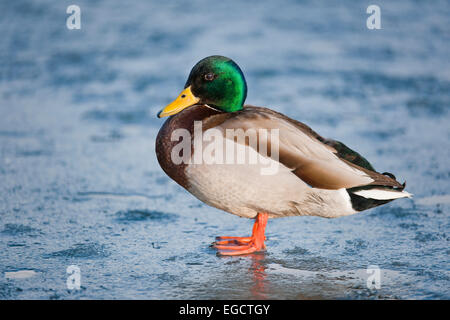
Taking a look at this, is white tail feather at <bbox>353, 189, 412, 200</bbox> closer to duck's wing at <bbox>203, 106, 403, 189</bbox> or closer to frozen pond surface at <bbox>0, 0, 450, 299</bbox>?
duck's wing at <bbox>203, 106, 403, 189</bbox>

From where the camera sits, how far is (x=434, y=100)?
665 centimetres

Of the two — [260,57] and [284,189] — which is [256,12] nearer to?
[260,57]

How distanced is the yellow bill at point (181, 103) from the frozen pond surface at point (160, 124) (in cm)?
76

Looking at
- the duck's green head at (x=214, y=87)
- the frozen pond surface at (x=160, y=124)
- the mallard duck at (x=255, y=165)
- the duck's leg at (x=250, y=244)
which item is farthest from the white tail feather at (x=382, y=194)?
the duck's green head at (x=214, y=87)

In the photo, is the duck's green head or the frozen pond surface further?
the duck's green head

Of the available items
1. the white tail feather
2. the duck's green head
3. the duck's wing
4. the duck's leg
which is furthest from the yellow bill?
the white tail feather

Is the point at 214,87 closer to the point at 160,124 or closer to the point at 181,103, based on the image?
the point at 181,103

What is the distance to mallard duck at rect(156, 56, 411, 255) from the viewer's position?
344 cm

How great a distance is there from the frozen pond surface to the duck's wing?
0.44 m

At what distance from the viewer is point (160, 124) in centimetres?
630

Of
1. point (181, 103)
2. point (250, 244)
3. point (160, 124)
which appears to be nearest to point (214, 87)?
point (181, 103)

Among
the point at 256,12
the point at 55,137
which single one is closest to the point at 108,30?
the point at 256,12

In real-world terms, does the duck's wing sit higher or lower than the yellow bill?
lower

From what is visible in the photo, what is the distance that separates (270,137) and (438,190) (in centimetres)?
179
